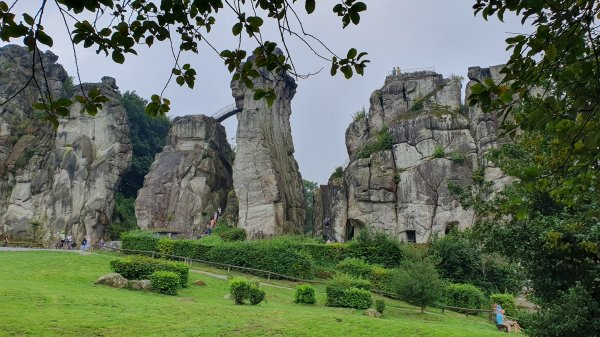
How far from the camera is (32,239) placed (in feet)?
143

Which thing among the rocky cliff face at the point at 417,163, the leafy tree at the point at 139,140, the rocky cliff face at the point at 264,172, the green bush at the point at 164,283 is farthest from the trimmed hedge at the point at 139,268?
the leafy tree at the point at 139,140

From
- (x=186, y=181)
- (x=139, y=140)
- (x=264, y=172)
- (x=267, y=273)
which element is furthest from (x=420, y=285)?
(x=139, y=140)

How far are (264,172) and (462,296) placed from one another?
21.5 metres

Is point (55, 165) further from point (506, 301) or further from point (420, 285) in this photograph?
point (506, 301)

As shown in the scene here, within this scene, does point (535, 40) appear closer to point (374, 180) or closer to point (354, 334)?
point (354, 334)

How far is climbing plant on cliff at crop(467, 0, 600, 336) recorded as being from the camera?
4305 millimetres

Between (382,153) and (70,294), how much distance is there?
28125mm

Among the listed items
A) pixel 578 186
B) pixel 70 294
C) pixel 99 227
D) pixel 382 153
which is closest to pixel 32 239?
pixel 99 227

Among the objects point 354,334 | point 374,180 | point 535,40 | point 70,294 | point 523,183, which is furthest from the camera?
point 374,180

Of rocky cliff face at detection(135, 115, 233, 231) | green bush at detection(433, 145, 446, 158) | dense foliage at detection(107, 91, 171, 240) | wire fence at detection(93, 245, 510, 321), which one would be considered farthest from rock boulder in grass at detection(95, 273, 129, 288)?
dense foliage at detection(107, 91, 171, 240)

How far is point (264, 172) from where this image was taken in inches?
1687

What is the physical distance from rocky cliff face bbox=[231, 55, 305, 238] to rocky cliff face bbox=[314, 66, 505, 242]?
392cm

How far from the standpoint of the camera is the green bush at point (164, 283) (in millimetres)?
19203

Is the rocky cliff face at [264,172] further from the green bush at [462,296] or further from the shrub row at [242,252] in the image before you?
the green bush at [462,296]
